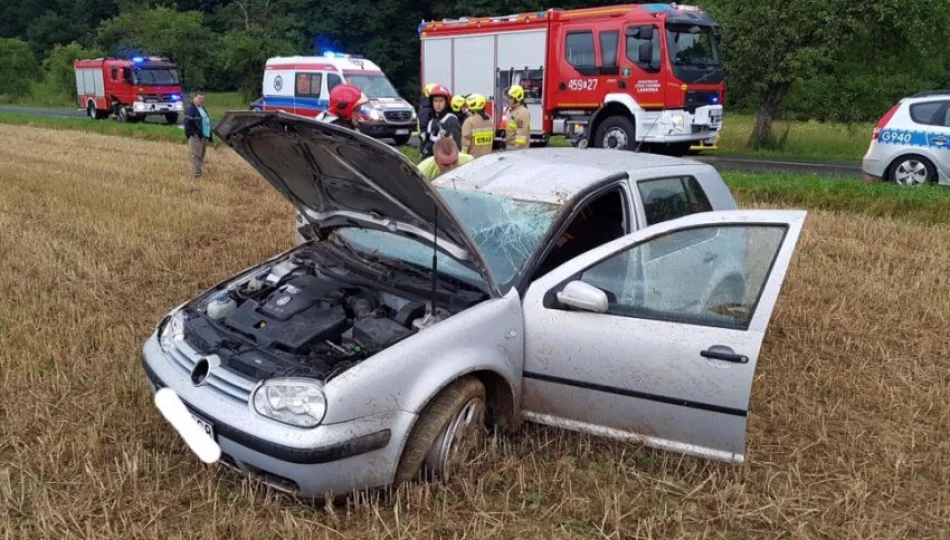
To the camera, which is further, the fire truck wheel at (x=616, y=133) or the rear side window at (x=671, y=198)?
the fire truck wheel at (x=616, y=133)

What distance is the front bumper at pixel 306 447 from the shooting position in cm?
297

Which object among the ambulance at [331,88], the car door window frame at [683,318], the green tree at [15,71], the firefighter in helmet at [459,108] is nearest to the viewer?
the car door window frame at [683,318]

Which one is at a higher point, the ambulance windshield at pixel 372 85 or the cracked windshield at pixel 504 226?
the ambulance windshield at pixel 372 85

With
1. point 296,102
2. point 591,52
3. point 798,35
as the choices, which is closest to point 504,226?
point 591,52

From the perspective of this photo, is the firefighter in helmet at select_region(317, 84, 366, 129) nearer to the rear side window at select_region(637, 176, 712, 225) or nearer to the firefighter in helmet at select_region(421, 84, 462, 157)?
the firefighter in helmet at select_region(421, 84, 462, 157)

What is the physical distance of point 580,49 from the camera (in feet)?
53.0

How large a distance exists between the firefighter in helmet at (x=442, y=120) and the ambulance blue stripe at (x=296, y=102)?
13370 mm

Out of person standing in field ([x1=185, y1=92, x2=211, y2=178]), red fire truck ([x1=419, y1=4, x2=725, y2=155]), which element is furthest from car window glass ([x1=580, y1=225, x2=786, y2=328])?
red fire truck ([x1=419, y1=4, x2=725, y2=155])

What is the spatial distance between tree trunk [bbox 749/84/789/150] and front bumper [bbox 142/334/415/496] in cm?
2014

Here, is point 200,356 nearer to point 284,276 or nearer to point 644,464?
point 284,276

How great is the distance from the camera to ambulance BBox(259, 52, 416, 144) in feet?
67.7

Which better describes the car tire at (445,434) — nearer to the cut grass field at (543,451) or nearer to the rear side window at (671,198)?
the cut grass field at (543,451)

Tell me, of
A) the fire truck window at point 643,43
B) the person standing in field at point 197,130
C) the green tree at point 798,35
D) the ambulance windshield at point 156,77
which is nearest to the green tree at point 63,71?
the ambulance windshield at point 156,77

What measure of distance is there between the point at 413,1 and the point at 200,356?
43623 millimetres
